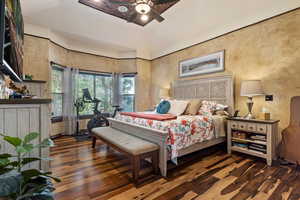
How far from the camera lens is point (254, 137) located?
266 cm

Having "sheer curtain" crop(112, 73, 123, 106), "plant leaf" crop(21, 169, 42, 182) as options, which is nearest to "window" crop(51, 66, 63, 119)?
"sheer curtain" crop(112, 73, 123, 106)

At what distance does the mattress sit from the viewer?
7.23 ft

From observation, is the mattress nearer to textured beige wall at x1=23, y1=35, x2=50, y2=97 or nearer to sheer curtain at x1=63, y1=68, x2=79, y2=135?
sheer curtain at x1=63, y1=68, x2=79, y2=135

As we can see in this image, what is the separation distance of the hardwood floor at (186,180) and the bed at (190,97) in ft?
0.93

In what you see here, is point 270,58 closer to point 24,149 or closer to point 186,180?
point 186,180

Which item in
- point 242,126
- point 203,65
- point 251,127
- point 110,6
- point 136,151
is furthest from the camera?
point 203,65

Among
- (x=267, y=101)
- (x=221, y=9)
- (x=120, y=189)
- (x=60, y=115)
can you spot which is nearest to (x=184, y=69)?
(x=221, y=9)

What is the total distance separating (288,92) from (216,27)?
2.16 metres

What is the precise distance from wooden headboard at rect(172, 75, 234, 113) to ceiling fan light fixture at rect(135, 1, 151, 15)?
228 cm

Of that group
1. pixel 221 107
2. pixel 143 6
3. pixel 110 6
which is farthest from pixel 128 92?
pixel 143 6

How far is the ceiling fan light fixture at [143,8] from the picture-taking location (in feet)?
7.84

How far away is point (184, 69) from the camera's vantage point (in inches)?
177

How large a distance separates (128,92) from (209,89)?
10.0ft

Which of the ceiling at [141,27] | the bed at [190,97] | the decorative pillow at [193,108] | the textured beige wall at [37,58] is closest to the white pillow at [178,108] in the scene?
the decorative pillow at [193,108]
